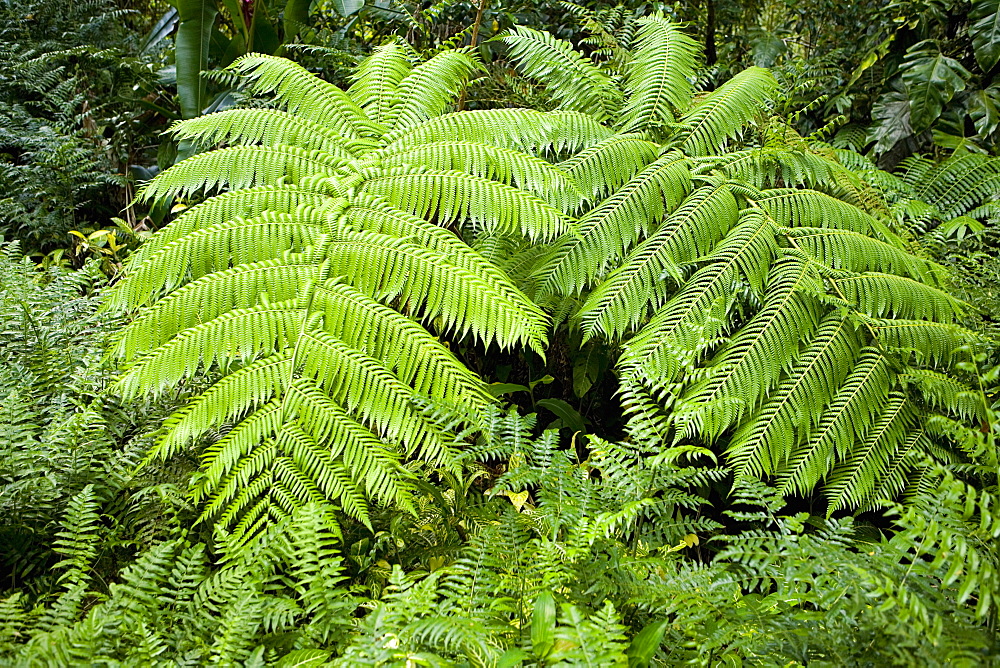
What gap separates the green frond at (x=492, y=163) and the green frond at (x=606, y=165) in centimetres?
12

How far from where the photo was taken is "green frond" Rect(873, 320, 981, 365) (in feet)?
6.04

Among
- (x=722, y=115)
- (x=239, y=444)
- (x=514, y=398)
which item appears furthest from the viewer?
(x=514, y=398)

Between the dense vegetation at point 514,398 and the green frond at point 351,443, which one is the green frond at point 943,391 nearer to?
the dense vegetation at point 514,398

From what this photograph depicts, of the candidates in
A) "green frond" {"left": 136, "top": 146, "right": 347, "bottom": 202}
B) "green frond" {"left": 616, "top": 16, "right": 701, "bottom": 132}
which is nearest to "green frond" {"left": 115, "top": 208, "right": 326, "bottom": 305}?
"green frond" {"left": 136, "top": 146, "right": 347, "bottom": 202}

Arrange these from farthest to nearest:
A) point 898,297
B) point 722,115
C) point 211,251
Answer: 1. point 722,115
2. point 898,297
3. point 211,251

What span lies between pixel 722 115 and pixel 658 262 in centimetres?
74

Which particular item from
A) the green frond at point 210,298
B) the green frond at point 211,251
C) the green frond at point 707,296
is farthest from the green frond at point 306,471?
the green frond at point 707,296

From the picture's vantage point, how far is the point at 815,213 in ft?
7.20

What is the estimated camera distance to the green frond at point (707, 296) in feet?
5.80

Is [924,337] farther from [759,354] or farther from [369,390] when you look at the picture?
[369,390]

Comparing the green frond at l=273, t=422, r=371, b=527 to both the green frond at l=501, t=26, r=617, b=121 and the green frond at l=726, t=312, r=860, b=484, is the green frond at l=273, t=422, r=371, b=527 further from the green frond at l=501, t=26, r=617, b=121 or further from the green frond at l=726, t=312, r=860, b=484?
the green frond at l=501, t=26, r=617, b=121

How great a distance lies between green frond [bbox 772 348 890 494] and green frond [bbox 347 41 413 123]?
162 cm

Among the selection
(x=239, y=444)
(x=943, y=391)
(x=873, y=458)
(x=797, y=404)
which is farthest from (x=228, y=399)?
(x=943, y=391)

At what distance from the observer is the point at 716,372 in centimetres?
178
